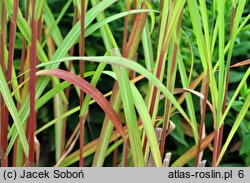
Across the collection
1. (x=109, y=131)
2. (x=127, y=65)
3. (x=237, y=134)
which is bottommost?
(x=237, y=134)

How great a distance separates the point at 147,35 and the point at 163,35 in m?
0.20

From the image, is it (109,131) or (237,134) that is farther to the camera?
(237,134)

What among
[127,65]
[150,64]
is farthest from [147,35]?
[127,65]

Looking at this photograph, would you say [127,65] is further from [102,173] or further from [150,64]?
[150,64]

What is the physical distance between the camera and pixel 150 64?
0.99 m

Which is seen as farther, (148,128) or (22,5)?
(22,5)

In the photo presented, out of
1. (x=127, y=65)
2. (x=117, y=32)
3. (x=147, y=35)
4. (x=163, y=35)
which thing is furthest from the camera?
(x=117, y=32)

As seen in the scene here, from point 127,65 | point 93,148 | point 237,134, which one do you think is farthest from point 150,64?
point 237,134

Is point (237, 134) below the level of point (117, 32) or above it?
below

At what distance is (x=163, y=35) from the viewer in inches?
31.1

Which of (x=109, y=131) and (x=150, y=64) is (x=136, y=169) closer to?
(x=109, y=131)

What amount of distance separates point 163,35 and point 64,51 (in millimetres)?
148

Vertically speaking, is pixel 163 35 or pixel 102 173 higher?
pixel 163 35

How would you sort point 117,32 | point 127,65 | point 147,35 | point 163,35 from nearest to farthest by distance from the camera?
1. point 127,65
2. point 163,35
3. point 147,35
4. point 117,32
